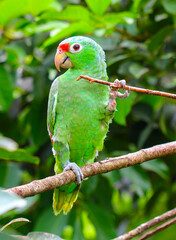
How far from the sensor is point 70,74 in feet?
5.61

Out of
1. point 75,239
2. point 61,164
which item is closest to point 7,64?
point 61,164

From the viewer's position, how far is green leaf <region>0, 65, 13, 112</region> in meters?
2.03

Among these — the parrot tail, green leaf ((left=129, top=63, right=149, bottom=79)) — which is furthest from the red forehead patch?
the parrot tail

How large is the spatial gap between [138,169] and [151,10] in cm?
92

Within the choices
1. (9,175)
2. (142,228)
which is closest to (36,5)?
(9,175)

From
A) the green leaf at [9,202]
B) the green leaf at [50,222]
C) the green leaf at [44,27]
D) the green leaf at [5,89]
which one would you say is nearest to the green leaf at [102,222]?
the green leaf at [50,222]

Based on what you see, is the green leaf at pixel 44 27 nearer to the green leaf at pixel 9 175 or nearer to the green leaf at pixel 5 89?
the green leaf at pixel 5 89

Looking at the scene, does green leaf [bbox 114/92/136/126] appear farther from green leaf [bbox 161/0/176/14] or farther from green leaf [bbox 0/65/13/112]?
green leaf [bbox 0/65/13/112]

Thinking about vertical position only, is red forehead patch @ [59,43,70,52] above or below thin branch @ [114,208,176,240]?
above

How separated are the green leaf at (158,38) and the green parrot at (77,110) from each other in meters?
0.33

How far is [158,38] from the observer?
6.28 feet

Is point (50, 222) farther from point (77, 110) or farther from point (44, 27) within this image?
point (44, 27)

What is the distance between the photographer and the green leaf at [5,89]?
6.64ft

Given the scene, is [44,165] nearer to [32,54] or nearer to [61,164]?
[61,164]
